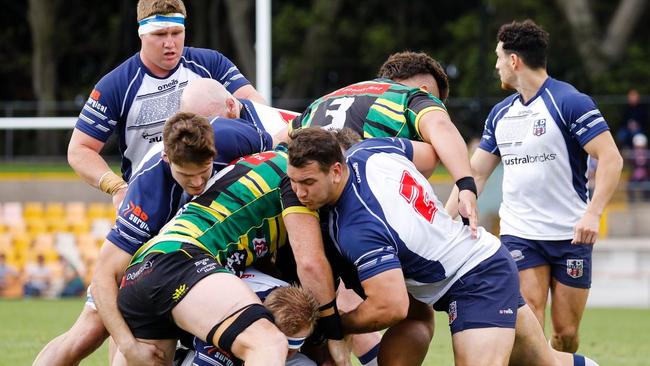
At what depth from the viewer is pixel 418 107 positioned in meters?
5.72

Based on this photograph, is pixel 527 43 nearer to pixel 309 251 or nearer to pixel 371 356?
pixel 371 356

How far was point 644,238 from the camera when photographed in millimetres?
17781

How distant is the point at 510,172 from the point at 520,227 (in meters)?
0.36

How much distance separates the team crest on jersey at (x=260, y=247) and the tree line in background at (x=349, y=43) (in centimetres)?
1396

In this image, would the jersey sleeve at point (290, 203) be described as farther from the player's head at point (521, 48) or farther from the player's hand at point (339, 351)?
the player's head at point (521, 48)

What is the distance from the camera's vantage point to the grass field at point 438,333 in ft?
27.9

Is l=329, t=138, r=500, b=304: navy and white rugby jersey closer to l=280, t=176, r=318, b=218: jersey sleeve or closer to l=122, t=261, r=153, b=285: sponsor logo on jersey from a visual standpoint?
l=280, t=176, r=318, b=218: jersey sleeve

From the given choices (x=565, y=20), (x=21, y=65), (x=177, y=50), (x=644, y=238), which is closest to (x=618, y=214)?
(x=644, y=238)

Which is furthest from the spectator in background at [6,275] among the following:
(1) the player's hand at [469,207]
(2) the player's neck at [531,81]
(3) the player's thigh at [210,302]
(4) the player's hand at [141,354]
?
(1) the player's hand at [469,207]

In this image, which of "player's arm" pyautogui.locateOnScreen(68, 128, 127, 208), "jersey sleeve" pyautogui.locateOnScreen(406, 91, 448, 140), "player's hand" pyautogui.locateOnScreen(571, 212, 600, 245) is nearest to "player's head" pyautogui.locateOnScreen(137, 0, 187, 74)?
"player's arm" pyautogui.locateOnScreen(68, 128, 127, 208)

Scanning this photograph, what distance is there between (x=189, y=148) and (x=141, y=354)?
98 cm

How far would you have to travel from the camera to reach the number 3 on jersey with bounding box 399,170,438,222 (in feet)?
17.5

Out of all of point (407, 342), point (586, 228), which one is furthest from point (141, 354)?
point (586, 228)

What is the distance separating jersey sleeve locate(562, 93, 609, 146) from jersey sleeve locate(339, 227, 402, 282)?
7.26 ft
